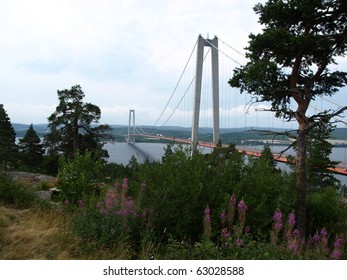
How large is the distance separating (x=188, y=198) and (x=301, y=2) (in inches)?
220

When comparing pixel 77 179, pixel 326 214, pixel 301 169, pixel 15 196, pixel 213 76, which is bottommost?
pixel 326 214

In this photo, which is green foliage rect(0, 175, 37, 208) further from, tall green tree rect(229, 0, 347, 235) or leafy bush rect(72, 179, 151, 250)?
tall green tree rect(229, 0, 347, 235)

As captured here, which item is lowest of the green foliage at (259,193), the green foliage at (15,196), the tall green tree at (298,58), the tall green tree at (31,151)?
the tall green tree at (31,151)

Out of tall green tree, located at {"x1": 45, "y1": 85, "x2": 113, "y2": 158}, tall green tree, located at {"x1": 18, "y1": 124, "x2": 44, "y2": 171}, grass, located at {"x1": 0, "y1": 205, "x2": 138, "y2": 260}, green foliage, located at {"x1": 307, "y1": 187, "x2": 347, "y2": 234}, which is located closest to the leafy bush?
grass, located at {"x1": 0, "y1": 205, "x2": 138, "y2": 260}

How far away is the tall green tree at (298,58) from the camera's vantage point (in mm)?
7125

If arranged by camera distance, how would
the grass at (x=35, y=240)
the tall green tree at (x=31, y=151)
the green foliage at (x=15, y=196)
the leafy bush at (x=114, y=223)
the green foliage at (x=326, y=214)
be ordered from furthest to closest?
the tall green tree at (x=31, y=151) → the green foliage at (x=326, y=214) → the green foliage at (x=15, y=196) → the leafy bush at (x=114, y=223) → the grass at (x=35, y=240)

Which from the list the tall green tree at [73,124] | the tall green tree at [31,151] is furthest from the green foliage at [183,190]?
the tall green tree at [31,151]

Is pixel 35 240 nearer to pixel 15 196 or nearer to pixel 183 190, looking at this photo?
pixel 183 190

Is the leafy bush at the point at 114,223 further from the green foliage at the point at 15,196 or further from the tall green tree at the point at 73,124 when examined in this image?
the tall green tree at the point at 73,124

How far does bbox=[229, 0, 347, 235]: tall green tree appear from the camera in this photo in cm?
712

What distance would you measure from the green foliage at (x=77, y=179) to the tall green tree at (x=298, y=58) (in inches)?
175

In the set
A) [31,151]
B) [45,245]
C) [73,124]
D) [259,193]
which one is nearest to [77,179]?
[45,245]

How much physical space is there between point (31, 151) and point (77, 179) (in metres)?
31.9

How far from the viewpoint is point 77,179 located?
7762mm
